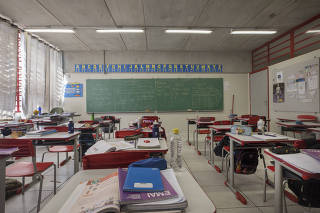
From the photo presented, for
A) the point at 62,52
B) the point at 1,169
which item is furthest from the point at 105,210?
the point at 62,52

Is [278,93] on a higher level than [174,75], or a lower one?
lower

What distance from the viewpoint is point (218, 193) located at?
87.5 inches

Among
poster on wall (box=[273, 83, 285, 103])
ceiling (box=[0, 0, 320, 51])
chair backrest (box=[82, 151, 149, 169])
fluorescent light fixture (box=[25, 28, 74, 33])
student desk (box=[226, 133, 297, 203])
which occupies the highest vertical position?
ceiling (box=[0, 0, 320, 51])

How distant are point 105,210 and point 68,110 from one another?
6.85 metres

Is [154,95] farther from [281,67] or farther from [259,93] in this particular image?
[281,67]

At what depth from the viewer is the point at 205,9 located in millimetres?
3826

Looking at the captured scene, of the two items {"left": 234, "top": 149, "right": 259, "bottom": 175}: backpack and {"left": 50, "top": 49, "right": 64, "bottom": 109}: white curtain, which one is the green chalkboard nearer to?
{"left": 50, "top": 49, "right": 64, "bottom": 109}: white curtain

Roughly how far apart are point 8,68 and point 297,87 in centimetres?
753

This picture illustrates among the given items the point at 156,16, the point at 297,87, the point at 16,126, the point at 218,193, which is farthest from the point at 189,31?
the point at 16,126

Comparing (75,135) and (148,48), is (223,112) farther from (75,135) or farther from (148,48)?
(75,135)

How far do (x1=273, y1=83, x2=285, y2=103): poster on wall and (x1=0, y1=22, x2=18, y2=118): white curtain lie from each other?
24.8 ft

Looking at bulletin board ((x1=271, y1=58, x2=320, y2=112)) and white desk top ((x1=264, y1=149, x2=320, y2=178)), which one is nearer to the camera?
white desk top ((x1=264, y1=149, x2=320, y2=178))

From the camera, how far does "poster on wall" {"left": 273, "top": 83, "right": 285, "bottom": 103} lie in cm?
511

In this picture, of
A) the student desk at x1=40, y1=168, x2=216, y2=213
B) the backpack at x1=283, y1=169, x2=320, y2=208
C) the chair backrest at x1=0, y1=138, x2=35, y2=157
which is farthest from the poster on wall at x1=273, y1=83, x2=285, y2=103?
the chair backrest at x1=0, y1=138, x2=35, y2=157
